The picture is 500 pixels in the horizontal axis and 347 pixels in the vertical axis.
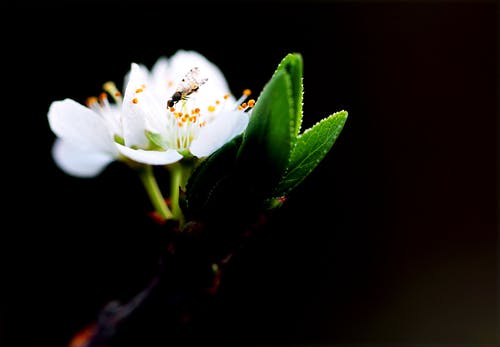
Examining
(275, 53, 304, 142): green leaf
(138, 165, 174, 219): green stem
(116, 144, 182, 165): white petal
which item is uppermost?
(275, 53, 304, 142): green leaf

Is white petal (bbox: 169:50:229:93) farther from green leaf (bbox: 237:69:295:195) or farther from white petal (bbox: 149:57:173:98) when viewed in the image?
green leaf (bbox: 237:69:295:195)

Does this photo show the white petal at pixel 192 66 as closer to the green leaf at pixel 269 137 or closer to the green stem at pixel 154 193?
the green stem at pixel 154 193

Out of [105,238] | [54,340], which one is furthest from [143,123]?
[54,340]

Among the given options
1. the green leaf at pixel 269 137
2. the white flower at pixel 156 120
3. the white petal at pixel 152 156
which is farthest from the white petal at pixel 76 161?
the green leaf at pixel 269 137

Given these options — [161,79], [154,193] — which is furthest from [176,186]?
Answer: [161,79]

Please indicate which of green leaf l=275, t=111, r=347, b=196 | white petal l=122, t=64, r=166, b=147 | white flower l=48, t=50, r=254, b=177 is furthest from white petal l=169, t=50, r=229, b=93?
green leaf l=275, t=111, r=347, b=196

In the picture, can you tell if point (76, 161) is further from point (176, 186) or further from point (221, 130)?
point (221, 130)
